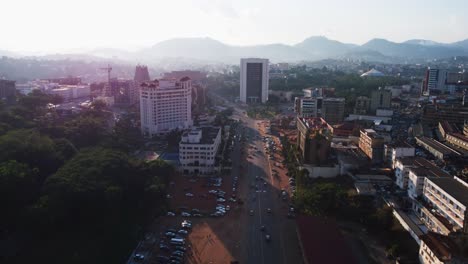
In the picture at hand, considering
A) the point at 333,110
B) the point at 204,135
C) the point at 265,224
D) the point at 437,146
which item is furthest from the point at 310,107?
the point at 265,224

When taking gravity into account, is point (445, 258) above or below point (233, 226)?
above

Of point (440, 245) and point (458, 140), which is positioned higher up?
point (458, 140)

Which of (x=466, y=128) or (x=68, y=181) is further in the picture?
(x=466, y=128)

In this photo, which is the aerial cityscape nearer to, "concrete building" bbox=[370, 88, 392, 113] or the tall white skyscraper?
"concrete building" bbox=[370, 88, 392, 113]

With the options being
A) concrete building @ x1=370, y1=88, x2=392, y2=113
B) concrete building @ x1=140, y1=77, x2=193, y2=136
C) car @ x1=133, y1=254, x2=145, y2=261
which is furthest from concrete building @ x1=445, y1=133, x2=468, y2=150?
car @ x1=133, y1=254, x2=145, y2=261

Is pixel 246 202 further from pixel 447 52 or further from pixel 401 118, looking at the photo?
pixel 447 52

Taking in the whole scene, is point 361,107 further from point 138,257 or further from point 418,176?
point 138,257

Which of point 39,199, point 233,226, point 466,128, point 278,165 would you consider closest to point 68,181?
point 39,199
